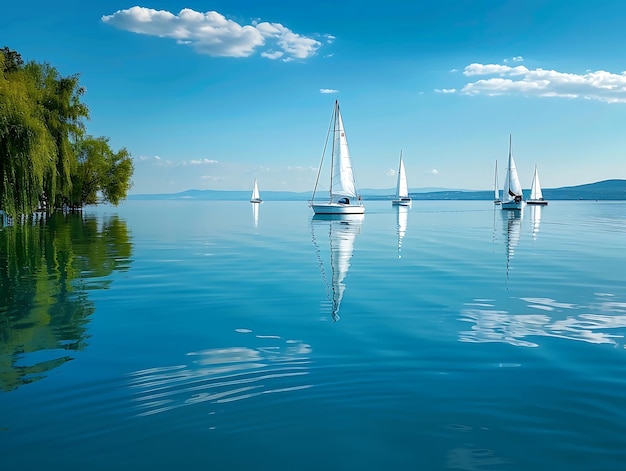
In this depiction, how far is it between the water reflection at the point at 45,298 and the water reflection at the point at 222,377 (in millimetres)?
1615

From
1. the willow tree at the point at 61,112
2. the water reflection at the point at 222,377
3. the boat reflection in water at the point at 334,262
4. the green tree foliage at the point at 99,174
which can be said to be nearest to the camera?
the water reflection at the point at 222,377

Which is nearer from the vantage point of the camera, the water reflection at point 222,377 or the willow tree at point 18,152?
the water reflection at point 222,377

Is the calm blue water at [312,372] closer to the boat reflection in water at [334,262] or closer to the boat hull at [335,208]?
the boat reflection in water at [334,262]

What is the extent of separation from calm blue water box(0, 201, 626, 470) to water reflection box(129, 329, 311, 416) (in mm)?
33

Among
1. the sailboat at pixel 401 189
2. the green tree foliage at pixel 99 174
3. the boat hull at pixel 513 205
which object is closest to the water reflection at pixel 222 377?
the green tree foliage at pixel 99 174

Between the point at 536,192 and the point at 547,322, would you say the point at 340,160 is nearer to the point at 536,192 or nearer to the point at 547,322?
the point at 547,322

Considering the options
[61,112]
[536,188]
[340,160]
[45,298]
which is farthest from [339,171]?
[536,188]

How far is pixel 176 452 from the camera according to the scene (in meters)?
5.09

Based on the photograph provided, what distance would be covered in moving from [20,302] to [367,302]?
762 centimetres

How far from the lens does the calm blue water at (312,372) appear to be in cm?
516

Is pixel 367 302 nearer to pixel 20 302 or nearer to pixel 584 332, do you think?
pixel 584 332

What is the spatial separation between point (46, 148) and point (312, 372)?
27.0m

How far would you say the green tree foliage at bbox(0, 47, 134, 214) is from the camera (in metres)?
26.8

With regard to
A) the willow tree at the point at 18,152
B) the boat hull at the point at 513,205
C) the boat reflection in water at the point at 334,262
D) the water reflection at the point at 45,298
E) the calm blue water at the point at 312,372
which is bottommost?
the boat reflection in water at the point at 334,262
